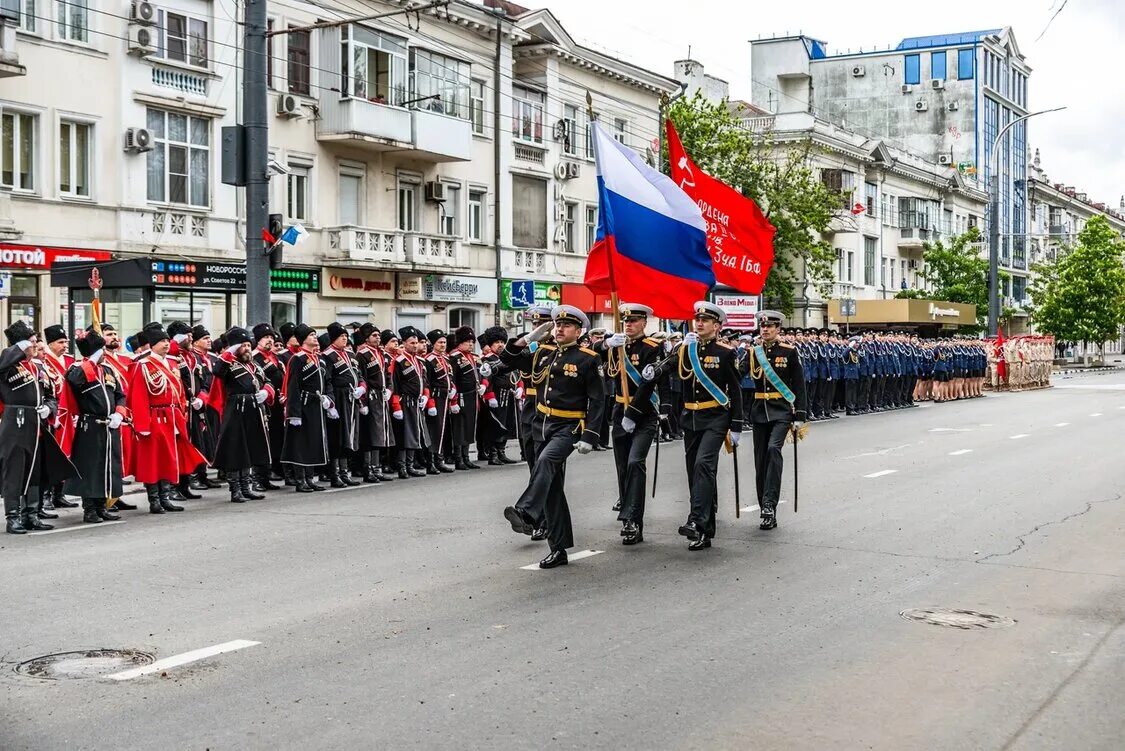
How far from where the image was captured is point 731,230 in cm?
1695

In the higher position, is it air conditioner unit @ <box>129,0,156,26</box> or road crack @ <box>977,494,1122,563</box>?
air conditioner unit @ <box>129,0,156,26</box>

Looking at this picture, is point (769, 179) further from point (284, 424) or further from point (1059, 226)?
point (1059, 226)

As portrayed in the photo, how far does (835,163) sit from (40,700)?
60429 millimetres

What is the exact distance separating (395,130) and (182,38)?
6665 mm

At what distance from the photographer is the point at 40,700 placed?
20.4ft

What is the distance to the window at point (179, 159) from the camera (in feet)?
91.3

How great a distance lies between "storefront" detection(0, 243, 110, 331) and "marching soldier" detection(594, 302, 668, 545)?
52.1 ft

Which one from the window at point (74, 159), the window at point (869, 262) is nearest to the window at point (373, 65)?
the window at point (74, 159)

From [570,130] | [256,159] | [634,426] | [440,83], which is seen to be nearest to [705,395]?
[634,426]

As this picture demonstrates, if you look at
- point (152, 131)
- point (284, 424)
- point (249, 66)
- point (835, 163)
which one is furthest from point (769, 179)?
point (284, 424)

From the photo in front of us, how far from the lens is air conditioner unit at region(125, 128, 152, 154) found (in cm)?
2684

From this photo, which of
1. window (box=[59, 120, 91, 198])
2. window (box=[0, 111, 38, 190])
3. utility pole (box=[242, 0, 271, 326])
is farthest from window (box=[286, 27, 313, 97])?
utility pole (box=[242, 0, 271, 326])

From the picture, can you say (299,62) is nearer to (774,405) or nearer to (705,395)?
(774,405)

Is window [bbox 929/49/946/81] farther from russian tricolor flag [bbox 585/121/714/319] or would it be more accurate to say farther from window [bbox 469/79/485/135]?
russian tricolor flag [bbox 585/121/714/319]
